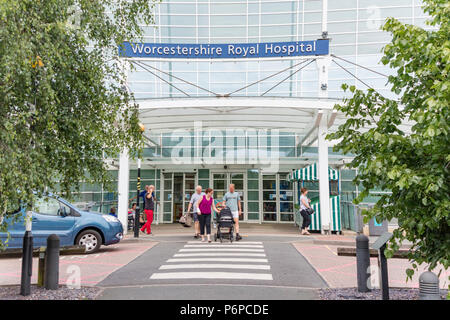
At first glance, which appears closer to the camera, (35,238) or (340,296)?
(340,296)

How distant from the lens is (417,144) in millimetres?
3885

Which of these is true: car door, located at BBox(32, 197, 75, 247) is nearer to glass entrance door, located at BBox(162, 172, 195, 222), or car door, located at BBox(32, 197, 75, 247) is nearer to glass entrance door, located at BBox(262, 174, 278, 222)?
glass entrance door, located at BBox(162, 172, 195, 222)

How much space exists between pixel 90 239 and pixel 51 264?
4.49 meters

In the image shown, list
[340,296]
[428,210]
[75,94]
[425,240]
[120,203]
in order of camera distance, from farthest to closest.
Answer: [120,203] < [340,296] < [75,94] < [425,240] < [428,210]

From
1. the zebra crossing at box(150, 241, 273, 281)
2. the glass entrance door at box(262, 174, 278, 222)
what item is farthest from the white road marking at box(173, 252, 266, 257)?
the glass entrance door at box(262, 174, 278, 222)

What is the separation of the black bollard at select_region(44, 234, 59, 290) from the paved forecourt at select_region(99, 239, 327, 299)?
88 centimetres

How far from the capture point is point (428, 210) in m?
3.83

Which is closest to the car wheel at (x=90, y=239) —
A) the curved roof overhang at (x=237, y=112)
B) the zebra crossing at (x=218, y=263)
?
the zebra crossing at (x=218, y=263)

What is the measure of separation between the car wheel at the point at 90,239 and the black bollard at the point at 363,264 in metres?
7.28

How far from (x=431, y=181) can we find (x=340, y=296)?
3.38 m

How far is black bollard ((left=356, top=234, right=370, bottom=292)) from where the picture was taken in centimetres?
650

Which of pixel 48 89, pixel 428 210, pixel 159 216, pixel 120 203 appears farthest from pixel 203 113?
pixel 428 210

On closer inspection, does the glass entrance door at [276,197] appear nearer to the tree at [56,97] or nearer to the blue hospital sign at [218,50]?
the blue hospital sign at [218,50]

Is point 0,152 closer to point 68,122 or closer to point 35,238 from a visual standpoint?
point 68,122
